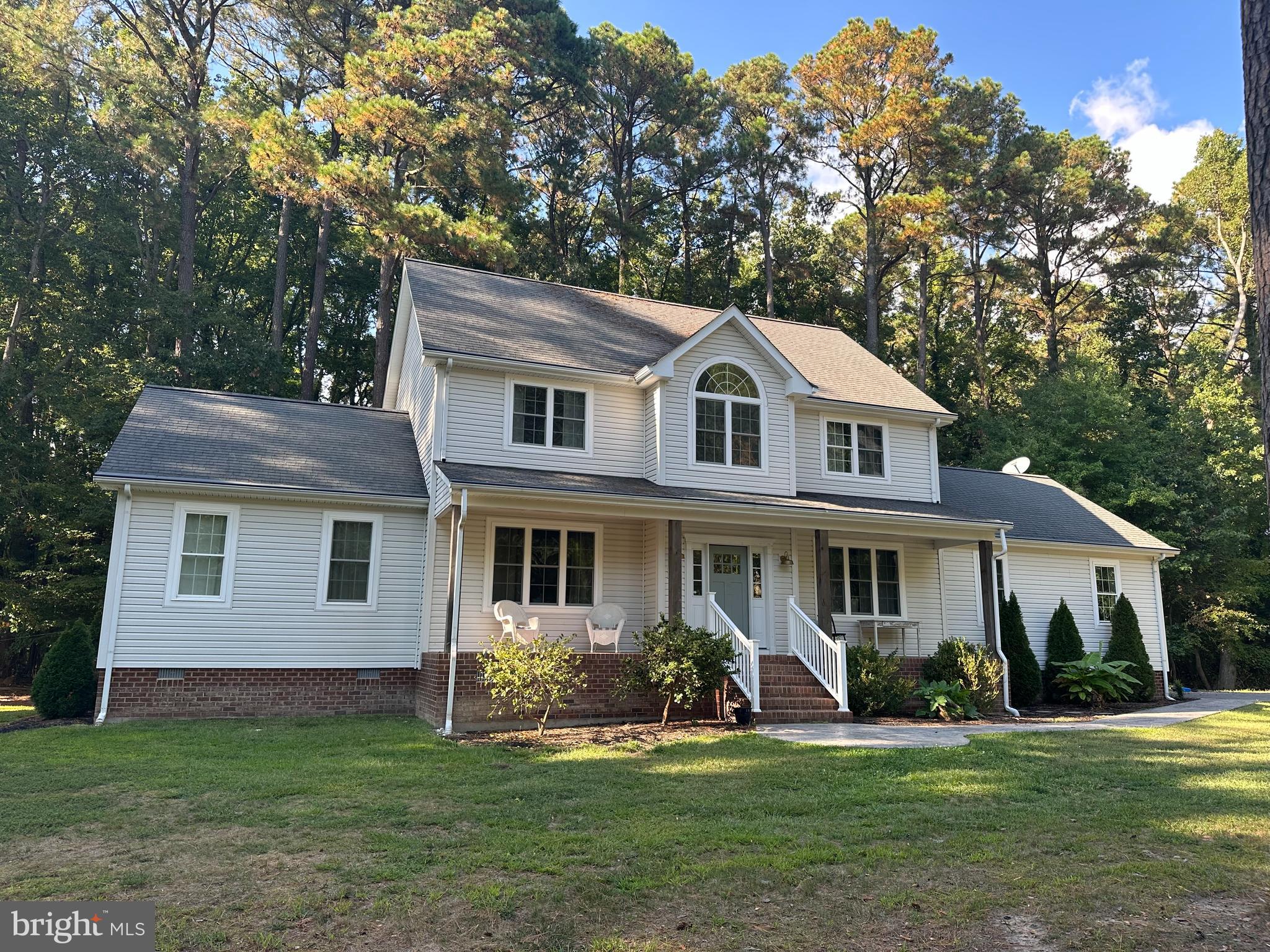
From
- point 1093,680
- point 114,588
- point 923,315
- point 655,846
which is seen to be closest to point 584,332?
point 114,588

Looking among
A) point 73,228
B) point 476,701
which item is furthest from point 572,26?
point 476,701

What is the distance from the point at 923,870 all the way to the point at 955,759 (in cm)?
410

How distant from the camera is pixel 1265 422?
14.1 ft

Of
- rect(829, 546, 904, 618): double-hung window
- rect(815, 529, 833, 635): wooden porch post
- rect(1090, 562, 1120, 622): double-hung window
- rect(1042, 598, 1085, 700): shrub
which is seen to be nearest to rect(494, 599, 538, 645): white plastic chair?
rect(815, 529, 833, 635): wooden porch post

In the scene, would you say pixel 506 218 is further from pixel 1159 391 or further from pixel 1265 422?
pixel 1265 422

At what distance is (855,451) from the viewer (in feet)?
57.3

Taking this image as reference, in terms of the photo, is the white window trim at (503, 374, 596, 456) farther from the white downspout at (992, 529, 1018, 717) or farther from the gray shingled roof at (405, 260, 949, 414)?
the white downspout at (992, 529, 1018, 717)

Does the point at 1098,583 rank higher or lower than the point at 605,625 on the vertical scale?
higher

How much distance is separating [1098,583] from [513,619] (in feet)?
45.7

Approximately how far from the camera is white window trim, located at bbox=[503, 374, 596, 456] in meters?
14.7

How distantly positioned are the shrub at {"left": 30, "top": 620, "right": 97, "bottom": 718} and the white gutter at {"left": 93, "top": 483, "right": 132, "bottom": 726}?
86 cm

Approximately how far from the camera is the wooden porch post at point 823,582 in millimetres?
14344

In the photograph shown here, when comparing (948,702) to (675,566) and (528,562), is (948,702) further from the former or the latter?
(528,562)

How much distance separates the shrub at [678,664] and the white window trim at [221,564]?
6.39 metres
